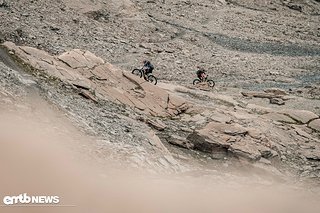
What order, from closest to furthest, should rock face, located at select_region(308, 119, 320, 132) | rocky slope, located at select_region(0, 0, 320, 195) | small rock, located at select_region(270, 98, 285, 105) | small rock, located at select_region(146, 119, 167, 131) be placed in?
rocky slope, located at select_region(0, 0, 320, 195) → small rock, located at select_region(146, 119, 167, 131) → rock face, located at select_region(308, 119, 320, 132) → small rock, located at select_region(270, 98, 285, 105)

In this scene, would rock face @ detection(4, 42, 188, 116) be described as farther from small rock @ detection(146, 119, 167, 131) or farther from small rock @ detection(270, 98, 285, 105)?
small rock @ detection(270, 98, 285, 105)

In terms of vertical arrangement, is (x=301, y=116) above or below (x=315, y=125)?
above

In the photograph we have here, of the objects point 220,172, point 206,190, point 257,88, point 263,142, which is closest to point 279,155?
point 263,142

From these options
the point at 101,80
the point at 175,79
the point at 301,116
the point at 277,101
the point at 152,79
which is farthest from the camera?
the point at 175,79

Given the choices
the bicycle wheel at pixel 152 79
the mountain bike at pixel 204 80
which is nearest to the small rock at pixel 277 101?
the mountain bike at pixel 204 80

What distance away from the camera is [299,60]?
53.8m

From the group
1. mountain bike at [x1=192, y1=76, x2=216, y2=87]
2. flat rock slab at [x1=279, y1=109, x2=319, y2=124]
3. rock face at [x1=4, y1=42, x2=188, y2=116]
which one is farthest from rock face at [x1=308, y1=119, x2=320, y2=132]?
mountain bike at [x1=192, y1=76, x2=216, y2=87]

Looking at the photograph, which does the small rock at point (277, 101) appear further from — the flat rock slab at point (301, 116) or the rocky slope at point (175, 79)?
the flat rock slab at point (301, 116)

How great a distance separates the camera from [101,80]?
22.8 m

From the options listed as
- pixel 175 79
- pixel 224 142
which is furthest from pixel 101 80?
pixel 175 79

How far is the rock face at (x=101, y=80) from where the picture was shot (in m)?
20.7

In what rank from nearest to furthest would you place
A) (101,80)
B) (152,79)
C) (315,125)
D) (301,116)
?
(101,80) → (315,125) → (301,116) → (152,79)

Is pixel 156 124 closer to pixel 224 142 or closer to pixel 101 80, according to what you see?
pixel 224 142

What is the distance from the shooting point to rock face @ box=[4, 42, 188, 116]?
20734mm
